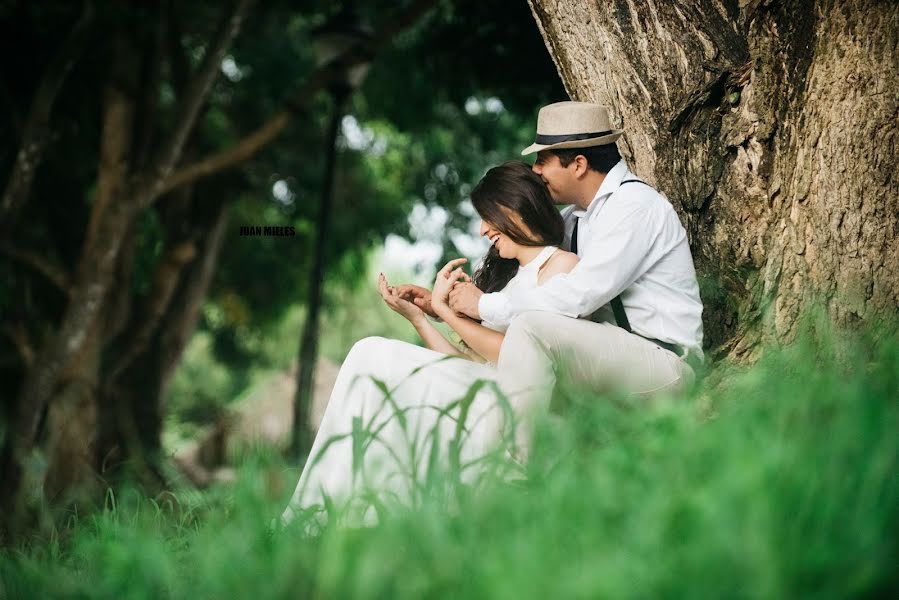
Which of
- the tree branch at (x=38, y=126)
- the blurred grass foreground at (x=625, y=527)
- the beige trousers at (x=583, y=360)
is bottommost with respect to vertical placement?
the blurred grass foreground at (x=625, y=527)

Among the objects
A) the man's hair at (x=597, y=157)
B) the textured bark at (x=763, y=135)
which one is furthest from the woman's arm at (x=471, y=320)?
the textured bark at (x=763, y=135)

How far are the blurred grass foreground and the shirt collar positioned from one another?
1.36 metres

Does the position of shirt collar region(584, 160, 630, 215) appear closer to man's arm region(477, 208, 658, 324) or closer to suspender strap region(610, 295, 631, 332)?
man's arm region(477, 208, 658, 324)

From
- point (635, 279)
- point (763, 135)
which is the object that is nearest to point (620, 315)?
point (635, 279)

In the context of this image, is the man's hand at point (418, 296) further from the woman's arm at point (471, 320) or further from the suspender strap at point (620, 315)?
the suspender strap at point (620, 315)

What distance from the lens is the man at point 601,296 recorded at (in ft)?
11.5

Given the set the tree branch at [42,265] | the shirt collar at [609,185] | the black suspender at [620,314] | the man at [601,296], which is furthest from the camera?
the tree branch at [42,265]

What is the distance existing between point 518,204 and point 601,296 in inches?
27.4

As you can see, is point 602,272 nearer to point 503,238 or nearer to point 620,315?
point 620,315

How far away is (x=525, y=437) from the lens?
306cm

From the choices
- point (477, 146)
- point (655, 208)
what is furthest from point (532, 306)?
point (477, 146)

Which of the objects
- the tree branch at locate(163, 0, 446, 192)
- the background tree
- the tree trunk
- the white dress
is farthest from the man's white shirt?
the tree trunk

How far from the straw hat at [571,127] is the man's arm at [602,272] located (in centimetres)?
50

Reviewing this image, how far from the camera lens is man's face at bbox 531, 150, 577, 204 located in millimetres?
4266
